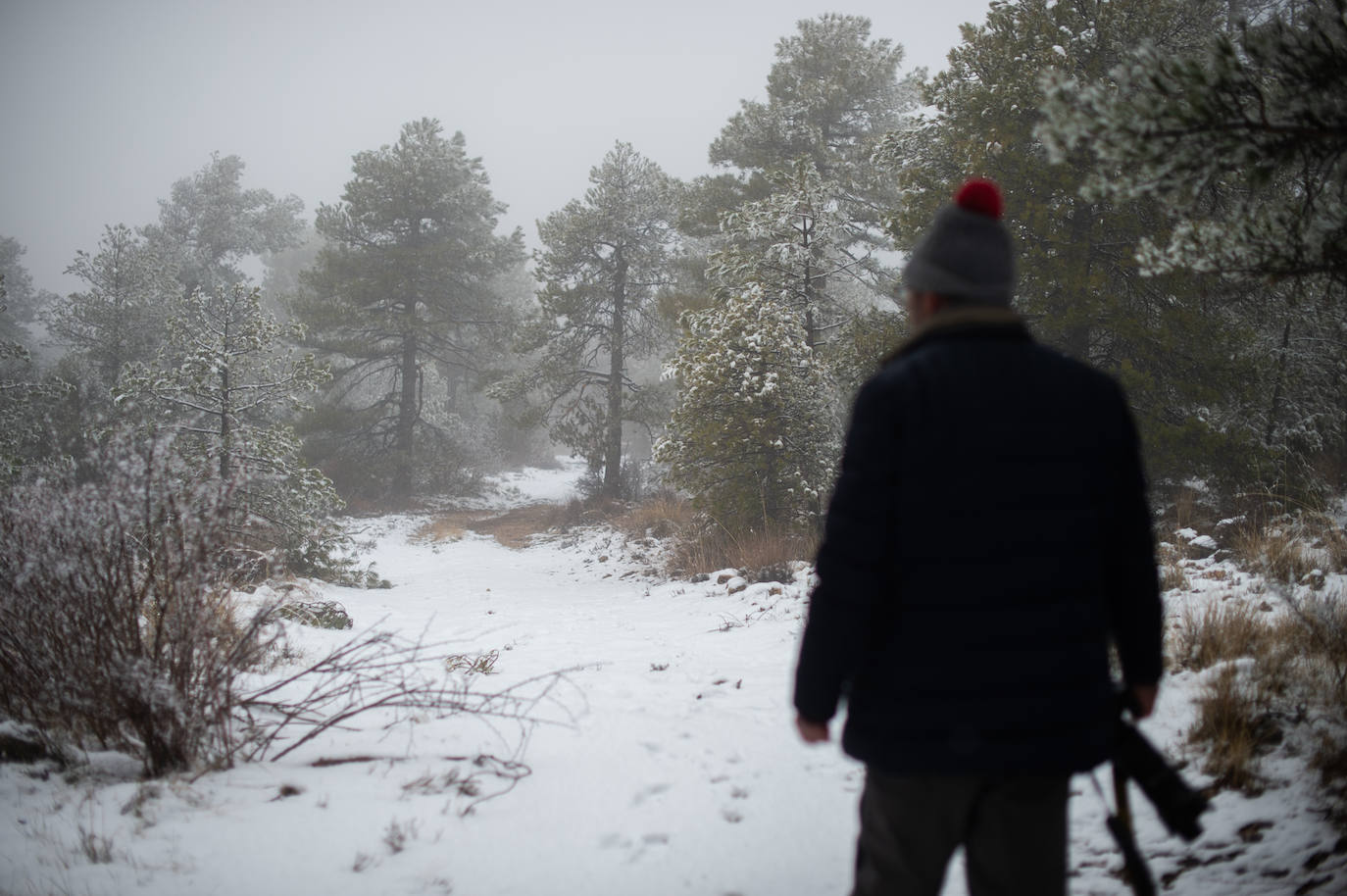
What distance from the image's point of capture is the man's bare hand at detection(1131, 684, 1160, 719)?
1653 millimetres

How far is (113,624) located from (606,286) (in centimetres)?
1712

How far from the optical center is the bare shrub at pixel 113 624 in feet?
9.71

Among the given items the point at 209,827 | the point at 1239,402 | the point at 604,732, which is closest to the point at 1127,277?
the point at 1239,402

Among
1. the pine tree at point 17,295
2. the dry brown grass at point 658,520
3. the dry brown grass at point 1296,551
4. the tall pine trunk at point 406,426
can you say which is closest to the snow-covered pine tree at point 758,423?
the dry brown grass at point 658,520

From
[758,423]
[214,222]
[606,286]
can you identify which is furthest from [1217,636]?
[214,222]

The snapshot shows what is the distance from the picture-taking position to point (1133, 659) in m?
1.64

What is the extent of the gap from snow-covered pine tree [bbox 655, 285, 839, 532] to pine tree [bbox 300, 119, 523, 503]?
43.0 ft

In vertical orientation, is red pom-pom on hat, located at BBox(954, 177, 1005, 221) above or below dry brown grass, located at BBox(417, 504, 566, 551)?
above

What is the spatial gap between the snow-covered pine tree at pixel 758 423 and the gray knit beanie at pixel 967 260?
8.09 m

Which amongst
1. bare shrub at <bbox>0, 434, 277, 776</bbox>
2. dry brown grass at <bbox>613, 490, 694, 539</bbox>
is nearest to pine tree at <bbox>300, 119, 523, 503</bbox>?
dry brown grass at <bbox>613, 490, 694, 539</bbox>

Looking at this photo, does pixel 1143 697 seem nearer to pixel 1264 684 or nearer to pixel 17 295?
pixel 1264 684

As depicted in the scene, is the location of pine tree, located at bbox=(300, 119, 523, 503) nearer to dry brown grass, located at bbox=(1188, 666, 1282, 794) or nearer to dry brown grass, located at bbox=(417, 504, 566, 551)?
dry brown grass, located at bbox=(417, 504, 566, 551)

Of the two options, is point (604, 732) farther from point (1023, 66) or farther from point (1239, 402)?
point (1023, 66)

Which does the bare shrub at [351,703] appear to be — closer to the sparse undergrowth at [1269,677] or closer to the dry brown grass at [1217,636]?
the sparse undergrowth at [1269,677]
